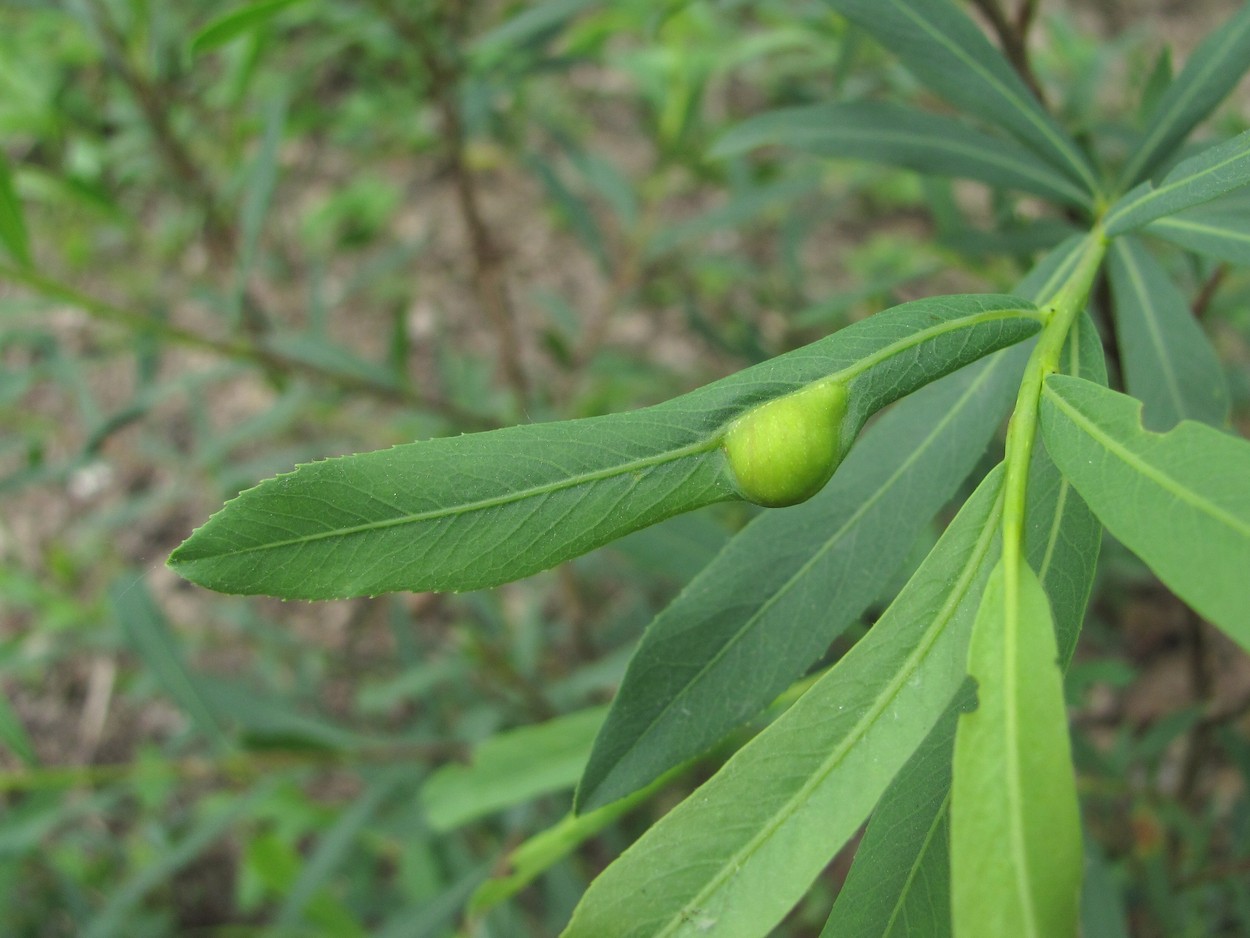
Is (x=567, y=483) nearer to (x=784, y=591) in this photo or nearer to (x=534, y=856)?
(x=784, y=591)

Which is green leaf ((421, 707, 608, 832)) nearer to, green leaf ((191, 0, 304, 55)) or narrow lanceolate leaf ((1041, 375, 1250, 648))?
narrow lanceolate leaf ((1041, 375, 1250, 648))

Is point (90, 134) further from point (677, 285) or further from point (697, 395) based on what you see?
point (697, 395)

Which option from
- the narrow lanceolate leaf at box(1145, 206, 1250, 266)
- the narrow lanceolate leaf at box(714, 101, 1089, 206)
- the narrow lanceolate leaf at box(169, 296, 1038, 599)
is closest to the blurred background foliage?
the narrow lanceolate leaf at box(714, 101, 1089, 206)

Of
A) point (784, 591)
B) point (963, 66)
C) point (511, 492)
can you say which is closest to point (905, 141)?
point (963, 66)

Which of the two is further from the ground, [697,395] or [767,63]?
[767,63]

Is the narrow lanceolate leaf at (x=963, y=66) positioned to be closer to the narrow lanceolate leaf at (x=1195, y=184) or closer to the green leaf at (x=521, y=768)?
the narrow lanceolate leaf at (x=1195, y=184)

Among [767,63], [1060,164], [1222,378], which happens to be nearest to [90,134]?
[767,63]
